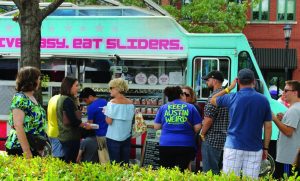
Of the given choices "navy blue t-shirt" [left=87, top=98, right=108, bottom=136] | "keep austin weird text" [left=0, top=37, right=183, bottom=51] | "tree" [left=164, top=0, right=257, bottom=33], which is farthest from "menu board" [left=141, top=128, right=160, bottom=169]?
"tree" [left=164, top=0, right=257, bottom=33]

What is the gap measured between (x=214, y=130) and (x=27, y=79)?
263 centimetres

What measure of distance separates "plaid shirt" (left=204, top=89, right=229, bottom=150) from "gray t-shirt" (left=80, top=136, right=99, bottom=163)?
214cm

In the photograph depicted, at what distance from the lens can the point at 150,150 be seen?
908 cm

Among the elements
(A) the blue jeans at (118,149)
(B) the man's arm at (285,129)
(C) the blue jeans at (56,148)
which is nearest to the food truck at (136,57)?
(A) the blue jeans at (118,149)

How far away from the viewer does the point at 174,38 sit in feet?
31.8

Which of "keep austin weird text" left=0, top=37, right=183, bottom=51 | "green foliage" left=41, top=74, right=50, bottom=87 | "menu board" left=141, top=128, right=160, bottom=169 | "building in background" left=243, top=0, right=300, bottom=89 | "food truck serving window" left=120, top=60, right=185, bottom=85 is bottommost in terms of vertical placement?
"menu board" left=141, top=128, right=160, bottom=169

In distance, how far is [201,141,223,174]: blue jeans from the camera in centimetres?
686

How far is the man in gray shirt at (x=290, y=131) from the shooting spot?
20.8 ft

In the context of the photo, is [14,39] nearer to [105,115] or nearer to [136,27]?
[136,27]

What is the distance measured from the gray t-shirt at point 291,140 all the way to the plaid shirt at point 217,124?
2.46 ft

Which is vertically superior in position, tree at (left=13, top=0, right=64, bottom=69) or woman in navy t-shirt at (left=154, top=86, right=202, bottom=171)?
tree at (left=13, top=0, right=64, bottom=69)

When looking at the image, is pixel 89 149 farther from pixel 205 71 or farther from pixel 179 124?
pixel 205 71

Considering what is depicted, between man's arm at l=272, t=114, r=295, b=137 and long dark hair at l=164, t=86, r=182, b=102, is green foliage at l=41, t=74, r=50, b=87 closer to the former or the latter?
long dark hair at l=164, t=86, r=182, b=102

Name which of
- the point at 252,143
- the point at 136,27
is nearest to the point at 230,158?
the point at 252,143
